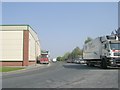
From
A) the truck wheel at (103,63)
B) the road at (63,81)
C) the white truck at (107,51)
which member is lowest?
the road at (63,81)

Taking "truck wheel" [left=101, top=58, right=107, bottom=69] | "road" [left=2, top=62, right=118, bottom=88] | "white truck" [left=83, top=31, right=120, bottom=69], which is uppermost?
"white truck" [left=83, top=31, right=120, bottom=69]

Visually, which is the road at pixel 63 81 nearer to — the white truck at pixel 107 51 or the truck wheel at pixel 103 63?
the white truck at pixel 107 51

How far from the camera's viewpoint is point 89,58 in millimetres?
48812

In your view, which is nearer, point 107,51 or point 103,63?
point 107,51

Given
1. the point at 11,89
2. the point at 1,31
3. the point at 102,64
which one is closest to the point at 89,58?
the point at 102,64

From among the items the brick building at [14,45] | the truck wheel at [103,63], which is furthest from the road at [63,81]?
the brick building at [14,45]

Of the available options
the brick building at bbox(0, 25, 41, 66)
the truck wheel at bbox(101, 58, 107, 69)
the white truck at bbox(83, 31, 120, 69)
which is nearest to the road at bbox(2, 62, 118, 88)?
the white truck at bbox(83, 31, 120, 69)

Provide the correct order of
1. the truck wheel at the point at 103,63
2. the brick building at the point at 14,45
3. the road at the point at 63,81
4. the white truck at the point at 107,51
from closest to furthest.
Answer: the road at the point at 63,81
the white truck at the point at 107,51
the truck wheel at the point at 103,63
the brick building at the point at 14,45

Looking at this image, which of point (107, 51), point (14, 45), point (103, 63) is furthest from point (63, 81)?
point (14, 45)

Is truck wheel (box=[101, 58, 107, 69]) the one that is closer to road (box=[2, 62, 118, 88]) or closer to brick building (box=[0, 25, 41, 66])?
road (box=[2, 62, 118, 88])

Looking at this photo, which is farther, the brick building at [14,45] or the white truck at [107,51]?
the brick building at [14,45]

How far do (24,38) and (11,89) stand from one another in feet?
158

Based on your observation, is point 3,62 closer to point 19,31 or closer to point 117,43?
point 19,31

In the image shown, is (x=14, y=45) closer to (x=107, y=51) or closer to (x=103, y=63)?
(x=103, y=63)
